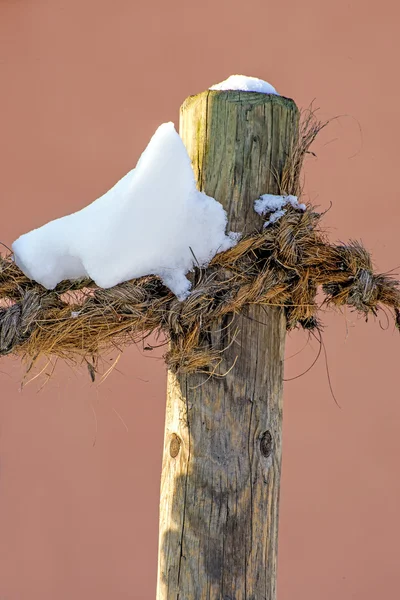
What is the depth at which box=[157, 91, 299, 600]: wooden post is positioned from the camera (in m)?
1.17

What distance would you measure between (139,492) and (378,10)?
1.47 m

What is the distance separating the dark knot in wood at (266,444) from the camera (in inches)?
47.2

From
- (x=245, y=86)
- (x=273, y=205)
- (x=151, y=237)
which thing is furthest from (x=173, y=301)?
(x=245, y=86)

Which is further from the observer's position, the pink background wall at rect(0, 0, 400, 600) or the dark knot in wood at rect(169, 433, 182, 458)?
the pink background wall at rect(0, 0, 400, 600)

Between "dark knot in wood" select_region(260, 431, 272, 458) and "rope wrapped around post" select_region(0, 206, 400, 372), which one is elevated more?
"rope wrapped around post" select_region(0, 206, 400, 372)

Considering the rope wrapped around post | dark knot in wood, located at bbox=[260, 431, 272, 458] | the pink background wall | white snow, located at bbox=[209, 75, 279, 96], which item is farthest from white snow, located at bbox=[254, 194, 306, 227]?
the pink background wall

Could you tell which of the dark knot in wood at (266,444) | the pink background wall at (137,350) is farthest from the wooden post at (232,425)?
the pink background wall at (137,350)

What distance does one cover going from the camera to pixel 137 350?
8.03ft

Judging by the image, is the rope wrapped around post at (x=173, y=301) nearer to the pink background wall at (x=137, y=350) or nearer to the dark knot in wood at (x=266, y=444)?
the dark knot in wood at (x=266, y=444)

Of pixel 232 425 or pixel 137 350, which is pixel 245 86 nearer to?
pixel 232 425

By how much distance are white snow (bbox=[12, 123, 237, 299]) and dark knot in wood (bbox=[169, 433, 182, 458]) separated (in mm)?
210

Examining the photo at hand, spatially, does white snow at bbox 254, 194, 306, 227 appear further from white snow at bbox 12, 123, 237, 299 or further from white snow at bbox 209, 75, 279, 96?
white snow at bbox 209, 75, 279, 96

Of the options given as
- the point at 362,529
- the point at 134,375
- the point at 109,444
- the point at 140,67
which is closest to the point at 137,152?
the point at 140,67

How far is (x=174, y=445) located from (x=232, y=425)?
0.09 meters
